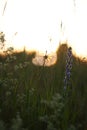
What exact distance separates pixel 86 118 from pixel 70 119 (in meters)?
0.16

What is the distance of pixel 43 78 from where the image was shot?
402cm

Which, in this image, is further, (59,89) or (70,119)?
(59,89)

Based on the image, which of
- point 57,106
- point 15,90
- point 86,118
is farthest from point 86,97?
point 57,106

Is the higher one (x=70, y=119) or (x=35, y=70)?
(x=35, y=70)

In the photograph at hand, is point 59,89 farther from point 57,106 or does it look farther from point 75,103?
point 57,106

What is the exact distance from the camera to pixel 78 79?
4.32 metres

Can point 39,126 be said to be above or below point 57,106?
below

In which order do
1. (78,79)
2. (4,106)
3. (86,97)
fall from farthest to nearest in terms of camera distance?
(78,79) → (86,97) → (4,106)

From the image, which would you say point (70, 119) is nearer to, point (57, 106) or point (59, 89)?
point (59, 89)

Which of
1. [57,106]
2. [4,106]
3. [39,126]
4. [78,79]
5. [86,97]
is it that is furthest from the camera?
[78,79]

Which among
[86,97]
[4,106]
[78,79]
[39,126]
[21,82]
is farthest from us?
[78,79]

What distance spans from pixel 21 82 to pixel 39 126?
1.01 meters

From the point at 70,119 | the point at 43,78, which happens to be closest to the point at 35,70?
the point at 43,78

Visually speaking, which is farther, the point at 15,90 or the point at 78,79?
the point at 78,79
